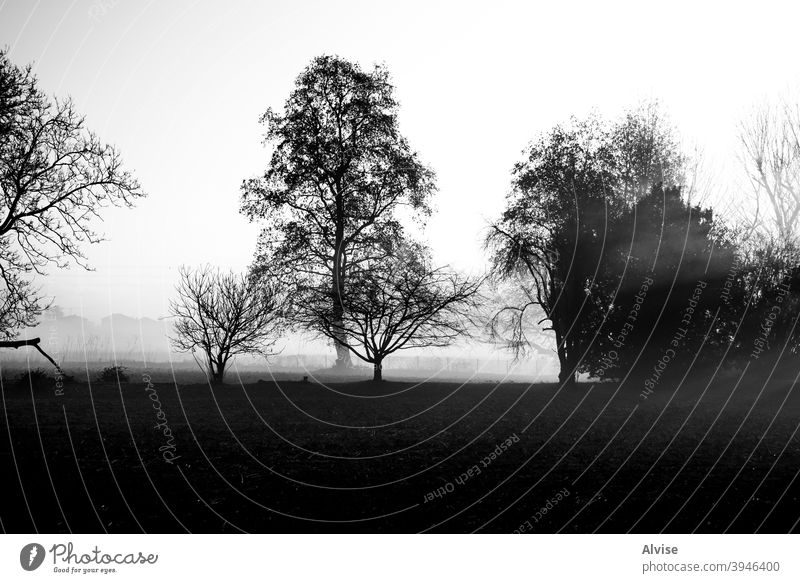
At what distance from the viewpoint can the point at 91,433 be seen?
1434 centimetres

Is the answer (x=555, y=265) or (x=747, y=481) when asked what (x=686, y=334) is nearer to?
(x=555, y=265)

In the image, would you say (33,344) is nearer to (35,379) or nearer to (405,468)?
(405,468)

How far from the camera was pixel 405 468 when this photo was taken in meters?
11.1

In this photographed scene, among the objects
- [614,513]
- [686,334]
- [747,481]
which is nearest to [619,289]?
[686,334]

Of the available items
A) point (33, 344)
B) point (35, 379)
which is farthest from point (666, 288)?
point (35, 379)

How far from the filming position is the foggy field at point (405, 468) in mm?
8172

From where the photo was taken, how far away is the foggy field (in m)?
8.17

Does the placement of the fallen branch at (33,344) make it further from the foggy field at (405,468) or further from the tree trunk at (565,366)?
the tree trunk at (565,366)

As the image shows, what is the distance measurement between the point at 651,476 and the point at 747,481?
67.8 inches

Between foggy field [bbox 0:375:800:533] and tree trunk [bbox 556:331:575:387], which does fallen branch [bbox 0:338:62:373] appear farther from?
tree trunk [bbox 556:331:575:387]

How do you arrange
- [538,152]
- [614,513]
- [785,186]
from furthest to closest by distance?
[785,186], [538,152], [614,513]

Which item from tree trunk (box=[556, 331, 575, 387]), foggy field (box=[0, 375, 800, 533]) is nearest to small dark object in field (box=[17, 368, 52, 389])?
foggy field (box=[0, 375, 800, 533])

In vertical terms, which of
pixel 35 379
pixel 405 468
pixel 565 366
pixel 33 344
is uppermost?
pixel 33 344

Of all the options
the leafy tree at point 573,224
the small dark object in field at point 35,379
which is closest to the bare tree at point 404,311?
the leafy tree at point 573,224
